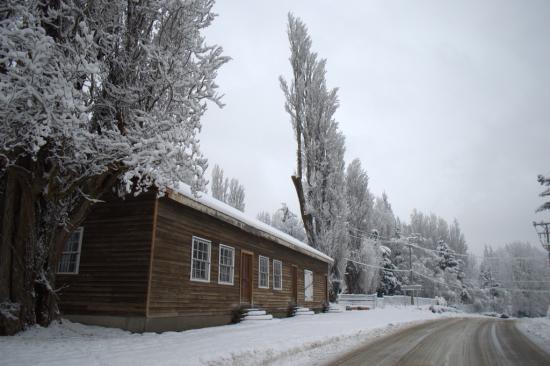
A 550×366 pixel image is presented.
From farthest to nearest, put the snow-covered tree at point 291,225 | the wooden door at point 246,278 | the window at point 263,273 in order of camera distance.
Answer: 1. the snow-covered tree at point 291,225
2. the window at point 263,273
3. the wooden door at point 246,278

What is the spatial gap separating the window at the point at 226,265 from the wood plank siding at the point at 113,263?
375cm

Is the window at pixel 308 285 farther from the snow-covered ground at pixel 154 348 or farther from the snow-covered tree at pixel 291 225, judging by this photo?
the snow-covered tree at pixel 291 225

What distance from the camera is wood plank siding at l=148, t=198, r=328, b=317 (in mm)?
10902

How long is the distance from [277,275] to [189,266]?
24.6 ft

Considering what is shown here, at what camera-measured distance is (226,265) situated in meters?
14.2

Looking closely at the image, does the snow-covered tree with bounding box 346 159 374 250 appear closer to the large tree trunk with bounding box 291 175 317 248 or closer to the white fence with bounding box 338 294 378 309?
the white fence with bounding box 338 294 378 309

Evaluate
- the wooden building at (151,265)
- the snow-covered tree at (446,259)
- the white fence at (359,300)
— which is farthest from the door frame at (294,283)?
the snow-covered tree at (446,259)

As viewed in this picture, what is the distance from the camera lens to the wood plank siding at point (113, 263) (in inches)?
416

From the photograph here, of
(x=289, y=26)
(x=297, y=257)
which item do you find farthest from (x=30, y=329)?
(x=289, y=26)

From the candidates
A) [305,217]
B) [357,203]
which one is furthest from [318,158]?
[357,203]

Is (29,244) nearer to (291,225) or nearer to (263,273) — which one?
(263,273)

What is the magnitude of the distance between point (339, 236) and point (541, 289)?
155ft

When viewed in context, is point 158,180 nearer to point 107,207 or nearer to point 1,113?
point 1,113

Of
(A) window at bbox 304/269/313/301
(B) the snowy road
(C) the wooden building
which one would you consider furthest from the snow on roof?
(B) the snowy road
